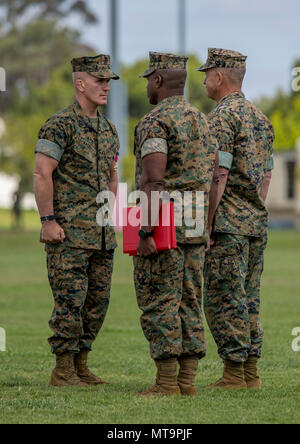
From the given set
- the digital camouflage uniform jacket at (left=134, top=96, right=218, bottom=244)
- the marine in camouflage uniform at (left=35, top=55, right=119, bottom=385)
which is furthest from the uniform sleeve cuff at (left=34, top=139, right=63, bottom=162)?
the digital camouflage uniform jacket at (left=134, top=96, right=218, bottom=244)

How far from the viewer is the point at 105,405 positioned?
673cm

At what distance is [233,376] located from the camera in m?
7.47

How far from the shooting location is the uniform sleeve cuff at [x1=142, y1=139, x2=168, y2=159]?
6.84 m

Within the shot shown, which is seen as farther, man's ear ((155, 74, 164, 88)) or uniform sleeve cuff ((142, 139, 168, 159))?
man's ear ((155, 74, 164, 88))

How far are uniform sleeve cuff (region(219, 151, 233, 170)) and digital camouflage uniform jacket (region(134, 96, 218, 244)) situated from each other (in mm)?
176

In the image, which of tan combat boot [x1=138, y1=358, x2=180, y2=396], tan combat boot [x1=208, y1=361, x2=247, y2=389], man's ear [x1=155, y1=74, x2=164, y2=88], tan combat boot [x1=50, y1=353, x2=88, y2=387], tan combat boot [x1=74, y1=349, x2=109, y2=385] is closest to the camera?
tan combat boot [x1=138, y1=358, x2=180, y2=396]

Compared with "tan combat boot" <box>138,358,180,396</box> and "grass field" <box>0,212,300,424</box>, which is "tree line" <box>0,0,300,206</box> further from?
"tan combat boot" <box>138,358,180,396</box>

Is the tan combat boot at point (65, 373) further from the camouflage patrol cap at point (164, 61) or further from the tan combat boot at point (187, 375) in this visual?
the camouflage patrol cap at point (164, 61)

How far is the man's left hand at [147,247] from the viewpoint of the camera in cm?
686

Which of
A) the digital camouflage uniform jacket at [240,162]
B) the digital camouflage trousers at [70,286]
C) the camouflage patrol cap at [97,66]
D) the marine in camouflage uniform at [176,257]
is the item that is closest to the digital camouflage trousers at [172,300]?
the marine in camouflage uniform at [176,257]

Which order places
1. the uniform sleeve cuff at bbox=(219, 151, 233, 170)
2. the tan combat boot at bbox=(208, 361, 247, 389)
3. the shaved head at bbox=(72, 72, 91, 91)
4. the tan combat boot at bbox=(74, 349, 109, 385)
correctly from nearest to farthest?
1. the uniform sleeve cuff at bbox=(219, 151, 233, 170)
2. the tan combat boot at bbox=(208, 361, 247, 389)
3. the shaved head at bbox=(72, 72, 91, 91)
4. the tan combat boot at bbox=(74, 349, 109, 385)

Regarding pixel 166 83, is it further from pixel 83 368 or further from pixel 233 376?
pixel 83 368

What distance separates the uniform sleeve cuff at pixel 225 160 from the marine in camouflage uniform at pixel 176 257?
0.54 ft

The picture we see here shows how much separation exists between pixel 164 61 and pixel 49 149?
3.50 feet
